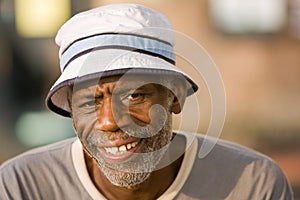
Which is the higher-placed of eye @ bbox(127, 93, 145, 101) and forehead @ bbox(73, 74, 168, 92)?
forehead @ bbox(73, 74, 168, 92)

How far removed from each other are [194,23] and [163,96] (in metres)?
6.32

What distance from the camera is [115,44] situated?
3061 millimetres

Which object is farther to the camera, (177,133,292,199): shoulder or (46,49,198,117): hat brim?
(177,133,292,199): shoulder

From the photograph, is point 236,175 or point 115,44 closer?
point 115,44

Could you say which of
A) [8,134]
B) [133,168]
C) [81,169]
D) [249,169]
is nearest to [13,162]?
[81,169]

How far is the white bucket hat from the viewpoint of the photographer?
3.00m

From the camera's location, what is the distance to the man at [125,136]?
9.90 feet

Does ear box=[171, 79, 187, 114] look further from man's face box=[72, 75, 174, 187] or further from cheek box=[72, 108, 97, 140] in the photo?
cheek box=[72, 108, 97, 140]

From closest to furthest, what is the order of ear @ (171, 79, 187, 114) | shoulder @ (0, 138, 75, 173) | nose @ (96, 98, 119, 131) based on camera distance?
1. nose @ (96, 98, 119, 131)
2. ear @ (171, 79, 187, 114)
3. shoulder @ (0, 138, 75, 173)

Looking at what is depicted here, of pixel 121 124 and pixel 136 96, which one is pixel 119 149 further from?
pixel 136 96

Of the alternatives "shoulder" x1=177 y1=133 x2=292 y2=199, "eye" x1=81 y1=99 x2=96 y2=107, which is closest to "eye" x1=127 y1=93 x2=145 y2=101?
"eye" x1=81 y1=99 x2=96 y2=107

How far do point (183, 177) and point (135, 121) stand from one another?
375mm

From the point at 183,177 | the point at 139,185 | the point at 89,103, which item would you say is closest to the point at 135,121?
the point at 89,103

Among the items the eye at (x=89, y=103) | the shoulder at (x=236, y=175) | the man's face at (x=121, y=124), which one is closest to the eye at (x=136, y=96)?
the man's face at (x=121, y=124)
